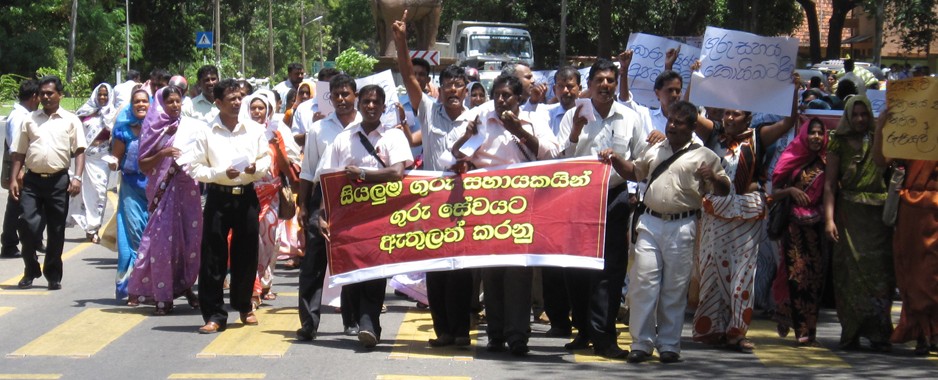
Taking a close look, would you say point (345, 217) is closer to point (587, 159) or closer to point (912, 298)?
→ point (587, 159)

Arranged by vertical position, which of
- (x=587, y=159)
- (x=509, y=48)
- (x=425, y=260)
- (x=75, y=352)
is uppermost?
(x=509, y=48)

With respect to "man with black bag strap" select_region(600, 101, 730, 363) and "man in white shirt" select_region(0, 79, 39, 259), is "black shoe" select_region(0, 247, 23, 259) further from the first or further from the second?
"man with black bag strap" select_region(600, 101, 730, 363)

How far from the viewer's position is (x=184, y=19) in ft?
172

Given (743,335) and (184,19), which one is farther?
(184,19)

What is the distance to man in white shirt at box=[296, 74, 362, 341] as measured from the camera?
8844 millimetres

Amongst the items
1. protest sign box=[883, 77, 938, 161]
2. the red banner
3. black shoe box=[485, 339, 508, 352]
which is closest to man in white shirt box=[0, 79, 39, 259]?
the red banner

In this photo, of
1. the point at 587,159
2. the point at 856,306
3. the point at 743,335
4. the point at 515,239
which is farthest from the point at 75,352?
the point at 856,306

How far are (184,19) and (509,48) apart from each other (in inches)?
647

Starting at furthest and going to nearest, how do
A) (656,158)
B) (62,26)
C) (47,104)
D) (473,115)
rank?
(62,26) < (47,104) < (473,115) < (656,158)

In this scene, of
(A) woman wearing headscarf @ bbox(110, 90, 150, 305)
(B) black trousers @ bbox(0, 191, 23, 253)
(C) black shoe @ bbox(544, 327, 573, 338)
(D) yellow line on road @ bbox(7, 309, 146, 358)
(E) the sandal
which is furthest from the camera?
(B) black trousers @ bbox(0, 191, 23, 253)

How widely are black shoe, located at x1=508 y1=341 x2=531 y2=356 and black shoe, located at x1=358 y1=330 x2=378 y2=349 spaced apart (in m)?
Answer: 0.85

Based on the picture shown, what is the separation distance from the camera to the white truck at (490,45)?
40.4m

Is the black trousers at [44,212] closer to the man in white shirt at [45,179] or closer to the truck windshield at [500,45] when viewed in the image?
the man in white shirt at [45,179]

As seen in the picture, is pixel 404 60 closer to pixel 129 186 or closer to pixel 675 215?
pixel 675 215
